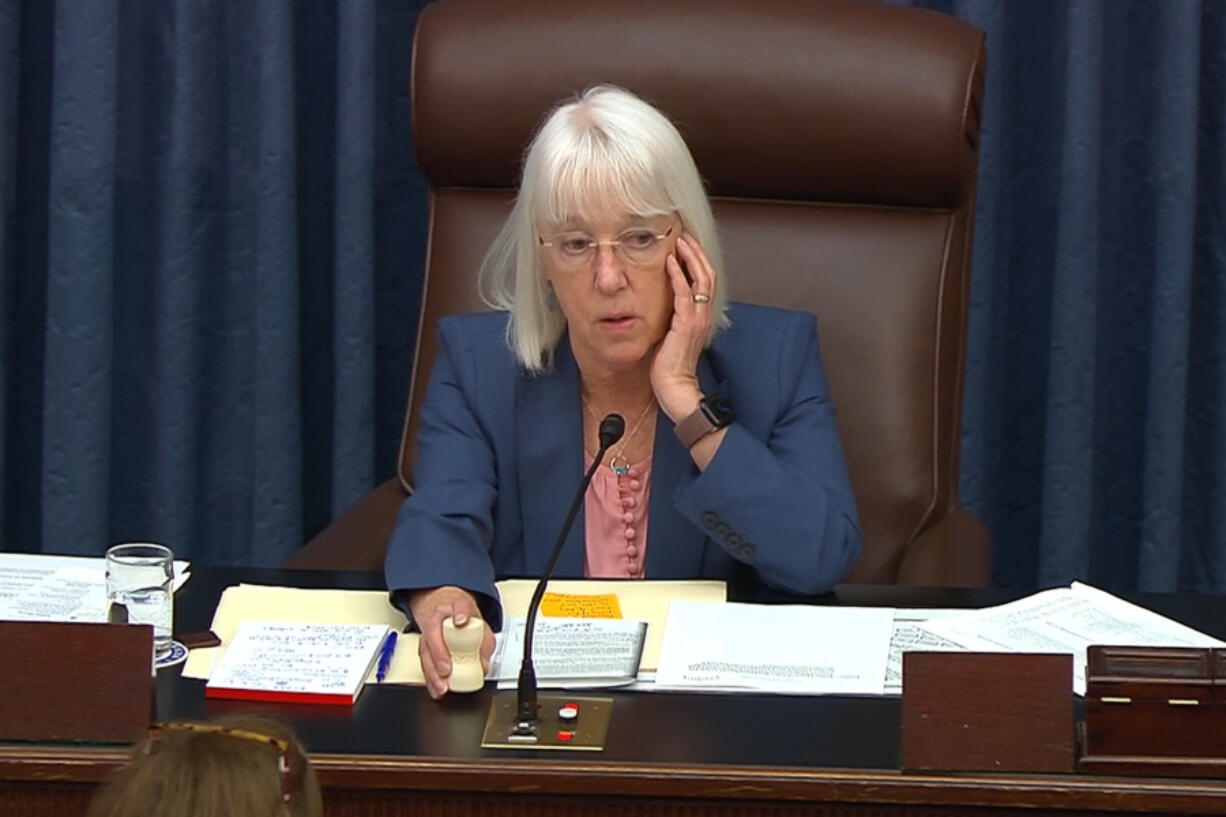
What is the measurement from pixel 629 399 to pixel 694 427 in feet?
0.60

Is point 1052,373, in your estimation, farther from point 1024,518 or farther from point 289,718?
point 289,718

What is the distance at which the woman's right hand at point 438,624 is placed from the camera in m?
1.65

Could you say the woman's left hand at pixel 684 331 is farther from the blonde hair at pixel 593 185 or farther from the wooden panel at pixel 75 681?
the wooden panel at pixel 75 681

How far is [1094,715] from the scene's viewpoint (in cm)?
151

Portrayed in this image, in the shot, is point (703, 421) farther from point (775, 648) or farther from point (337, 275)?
point (337, 275)

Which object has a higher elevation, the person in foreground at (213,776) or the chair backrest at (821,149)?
the chair backrest at (821,149)

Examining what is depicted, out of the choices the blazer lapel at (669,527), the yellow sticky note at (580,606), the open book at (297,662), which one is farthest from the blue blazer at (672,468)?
the open book at (297,662)

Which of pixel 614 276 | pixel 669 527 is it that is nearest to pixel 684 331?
pixel 614 276

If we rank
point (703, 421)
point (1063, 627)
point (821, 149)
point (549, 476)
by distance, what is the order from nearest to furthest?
point (1063, 627)
point (703, 421)
point (549, 476)
point (821, 149)

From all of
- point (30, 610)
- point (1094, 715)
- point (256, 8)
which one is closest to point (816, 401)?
point (1094, 715)

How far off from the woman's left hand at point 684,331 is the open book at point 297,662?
47cm

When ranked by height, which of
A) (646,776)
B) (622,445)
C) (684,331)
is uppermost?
(684,331)

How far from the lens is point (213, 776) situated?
0.79m

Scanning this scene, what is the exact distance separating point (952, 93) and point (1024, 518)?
95 cm
